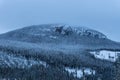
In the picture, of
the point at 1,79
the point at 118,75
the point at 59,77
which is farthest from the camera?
the point at 59,77

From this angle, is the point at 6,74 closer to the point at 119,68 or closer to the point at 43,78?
the point at 43,78

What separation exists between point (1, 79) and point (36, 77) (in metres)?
14.6

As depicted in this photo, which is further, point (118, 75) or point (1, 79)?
point (1, 79)

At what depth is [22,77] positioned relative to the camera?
187000mm

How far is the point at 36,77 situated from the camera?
192375mm

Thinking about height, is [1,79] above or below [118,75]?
below

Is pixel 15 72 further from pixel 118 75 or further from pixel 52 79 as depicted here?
pixel 118 75

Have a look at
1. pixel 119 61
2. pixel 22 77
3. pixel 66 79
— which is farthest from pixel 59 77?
pixel 119 61

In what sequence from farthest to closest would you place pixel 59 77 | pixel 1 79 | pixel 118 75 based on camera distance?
pixel 59 77
pixel 1 79
pixel 118 75

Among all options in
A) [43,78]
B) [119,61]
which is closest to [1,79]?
[43,78]

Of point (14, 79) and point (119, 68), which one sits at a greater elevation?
point (119, 68)

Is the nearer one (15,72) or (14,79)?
(14,79)

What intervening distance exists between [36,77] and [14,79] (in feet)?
35.1

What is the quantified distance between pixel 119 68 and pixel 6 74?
265 ft
